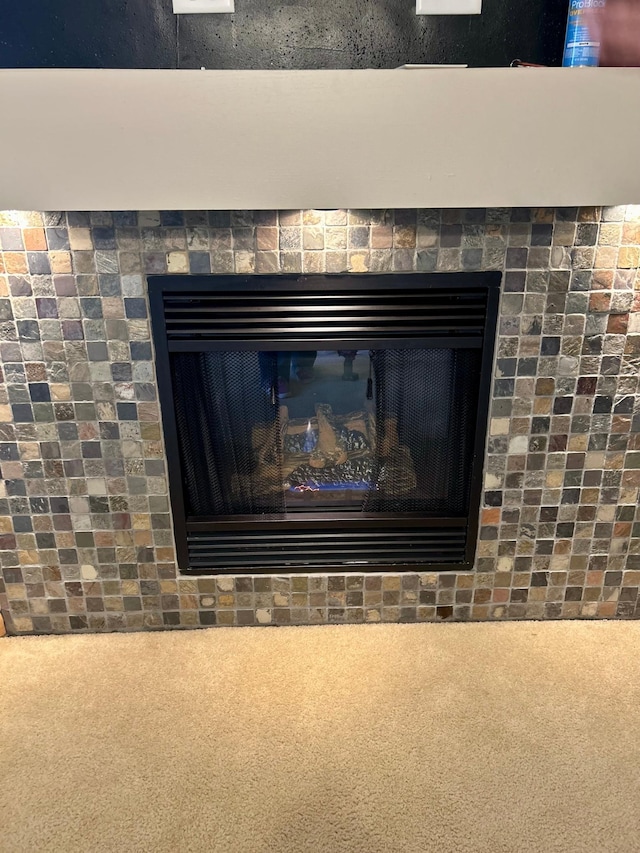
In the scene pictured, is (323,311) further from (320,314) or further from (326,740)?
(326,740)

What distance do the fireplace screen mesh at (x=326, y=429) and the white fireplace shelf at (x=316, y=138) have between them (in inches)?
20.6

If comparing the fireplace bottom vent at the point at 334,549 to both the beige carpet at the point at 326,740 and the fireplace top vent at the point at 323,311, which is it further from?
the fireplace top vent at the point at 323,311

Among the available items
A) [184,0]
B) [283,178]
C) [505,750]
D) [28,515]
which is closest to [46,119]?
[283,178]

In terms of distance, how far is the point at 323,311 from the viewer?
1.45m

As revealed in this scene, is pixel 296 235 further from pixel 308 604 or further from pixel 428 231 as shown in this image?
pixel 308 604

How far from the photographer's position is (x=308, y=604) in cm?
170

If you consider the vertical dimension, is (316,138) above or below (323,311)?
above

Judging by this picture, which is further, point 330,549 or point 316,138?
point 330,549

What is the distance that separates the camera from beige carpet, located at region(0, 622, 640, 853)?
1170 mm

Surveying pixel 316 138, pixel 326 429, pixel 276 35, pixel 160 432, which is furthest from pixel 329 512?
pixel 276 35

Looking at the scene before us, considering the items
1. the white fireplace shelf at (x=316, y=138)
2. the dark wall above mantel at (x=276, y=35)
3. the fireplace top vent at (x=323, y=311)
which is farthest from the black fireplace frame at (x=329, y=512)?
the dark wall above mantel at (x=276, y=35)

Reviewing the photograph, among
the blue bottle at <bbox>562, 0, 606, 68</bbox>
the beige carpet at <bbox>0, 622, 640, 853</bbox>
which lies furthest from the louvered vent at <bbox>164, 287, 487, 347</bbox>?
the beige carpet at <bbox>0, 622, 640, 853</bbox>

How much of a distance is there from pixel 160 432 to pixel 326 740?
2.73 feet

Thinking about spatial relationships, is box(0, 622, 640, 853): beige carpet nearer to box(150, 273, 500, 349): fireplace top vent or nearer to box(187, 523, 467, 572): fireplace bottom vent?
box(187, 523, 467, 572): fireplace bottom vent
